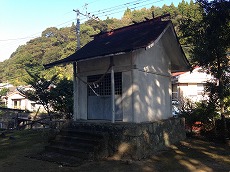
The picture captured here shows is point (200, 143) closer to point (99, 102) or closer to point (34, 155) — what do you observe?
point (99, 102)

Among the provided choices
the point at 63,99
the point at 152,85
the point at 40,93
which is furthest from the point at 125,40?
the point at 40,93

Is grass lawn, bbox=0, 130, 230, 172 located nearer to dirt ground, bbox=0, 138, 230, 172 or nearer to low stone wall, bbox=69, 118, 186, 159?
dirt ground, bbox=0, 138, 230, 172

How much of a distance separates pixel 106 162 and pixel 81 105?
13.0ft

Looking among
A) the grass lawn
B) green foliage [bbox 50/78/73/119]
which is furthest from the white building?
green foliage [bbox 50/78/73/119]

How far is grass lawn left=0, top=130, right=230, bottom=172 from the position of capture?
7816mm

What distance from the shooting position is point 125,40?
35.9 feet

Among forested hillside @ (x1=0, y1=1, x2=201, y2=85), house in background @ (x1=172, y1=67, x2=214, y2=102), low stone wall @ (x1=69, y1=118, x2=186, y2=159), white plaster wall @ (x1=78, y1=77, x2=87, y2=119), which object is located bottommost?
low stone wall @ (x1=69, y1=118, x2=186, y2=159)

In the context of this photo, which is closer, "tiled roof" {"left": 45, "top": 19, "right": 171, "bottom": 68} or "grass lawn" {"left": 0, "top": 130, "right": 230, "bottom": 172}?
"grass lawn" {"left": 0, "top": 130, "right": 230, "bottom": 172}

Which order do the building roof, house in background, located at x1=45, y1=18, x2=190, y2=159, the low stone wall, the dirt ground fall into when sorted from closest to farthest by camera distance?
the dirt ground → the low stone wall → house in background, located at x1=45, y1=18, x2=190, y2=159 → the building roof

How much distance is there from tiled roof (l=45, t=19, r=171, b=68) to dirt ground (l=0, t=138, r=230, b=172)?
4011 millimetres

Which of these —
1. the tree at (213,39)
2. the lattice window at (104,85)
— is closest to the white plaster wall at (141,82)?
the lattice window at (104,85)

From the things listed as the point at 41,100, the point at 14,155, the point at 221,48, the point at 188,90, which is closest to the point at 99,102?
the point at 14,155

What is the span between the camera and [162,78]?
12102 millimetres

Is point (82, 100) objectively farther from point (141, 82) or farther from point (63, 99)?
point (63, 99)
